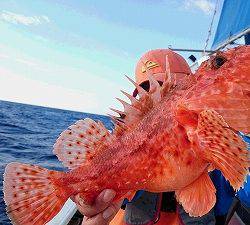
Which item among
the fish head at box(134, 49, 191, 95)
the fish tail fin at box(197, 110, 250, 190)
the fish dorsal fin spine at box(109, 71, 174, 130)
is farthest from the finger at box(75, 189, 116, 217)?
the fish head at box(134, 49, 191, 95)

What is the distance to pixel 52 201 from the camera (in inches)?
113

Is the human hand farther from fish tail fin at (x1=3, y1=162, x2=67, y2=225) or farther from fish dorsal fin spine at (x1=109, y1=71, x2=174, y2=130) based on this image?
fish dorsal fin spine at (x1=109, y1=71, x2=174, y2=130)

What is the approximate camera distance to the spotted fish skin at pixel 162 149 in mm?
2334

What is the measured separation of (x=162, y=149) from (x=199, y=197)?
1.39 ft

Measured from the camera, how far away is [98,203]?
3031 millimetres

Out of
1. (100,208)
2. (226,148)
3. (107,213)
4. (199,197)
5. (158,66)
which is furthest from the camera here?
(158,66)

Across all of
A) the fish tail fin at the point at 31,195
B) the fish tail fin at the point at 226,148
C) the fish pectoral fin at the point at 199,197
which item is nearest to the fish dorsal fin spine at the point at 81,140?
the fish tail fin at the point at 31,195

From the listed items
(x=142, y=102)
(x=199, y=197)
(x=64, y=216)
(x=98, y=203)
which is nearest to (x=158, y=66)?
(x=142, y=102)

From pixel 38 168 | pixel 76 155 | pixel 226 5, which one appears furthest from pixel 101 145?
pixel 226 5

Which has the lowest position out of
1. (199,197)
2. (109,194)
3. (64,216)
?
(64,216)

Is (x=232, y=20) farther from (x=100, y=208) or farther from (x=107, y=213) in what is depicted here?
(x=100, y=208)

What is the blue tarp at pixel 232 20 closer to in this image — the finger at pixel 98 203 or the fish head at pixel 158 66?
the fish head at pixel 158 66

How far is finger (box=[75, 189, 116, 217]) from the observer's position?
2836mm

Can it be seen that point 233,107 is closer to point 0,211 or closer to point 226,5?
point 0,211
